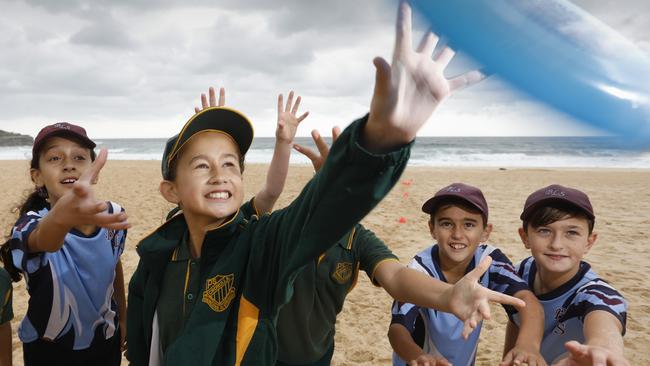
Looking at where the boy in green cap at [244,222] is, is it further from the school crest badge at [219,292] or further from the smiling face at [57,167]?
the smiling face at [57,167]

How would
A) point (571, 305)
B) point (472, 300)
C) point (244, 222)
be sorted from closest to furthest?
point (472, 300) → point (244, 222) → point (571, 305)

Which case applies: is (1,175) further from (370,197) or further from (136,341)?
(370,197)

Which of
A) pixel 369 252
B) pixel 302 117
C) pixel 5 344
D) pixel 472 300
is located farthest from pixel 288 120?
pixel 5 344

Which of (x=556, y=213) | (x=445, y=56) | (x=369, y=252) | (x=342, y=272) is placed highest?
(x=445, y=56)

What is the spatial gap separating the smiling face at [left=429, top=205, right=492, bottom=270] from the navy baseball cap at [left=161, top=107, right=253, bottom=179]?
1.32 metres

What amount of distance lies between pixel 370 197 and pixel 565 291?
5.42 ft

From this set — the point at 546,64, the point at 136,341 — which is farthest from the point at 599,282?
the point at 136,341

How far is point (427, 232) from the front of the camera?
8.12m

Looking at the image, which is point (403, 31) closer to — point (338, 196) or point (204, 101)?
point (338, 196)

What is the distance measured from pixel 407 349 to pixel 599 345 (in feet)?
2.60

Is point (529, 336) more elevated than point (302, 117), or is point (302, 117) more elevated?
point (302, 117)

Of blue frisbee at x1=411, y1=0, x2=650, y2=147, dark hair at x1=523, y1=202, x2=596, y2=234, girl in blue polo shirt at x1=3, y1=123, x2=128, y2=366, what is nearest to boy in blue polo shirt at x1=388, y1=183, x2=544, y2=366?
dark hair at x1=523, y1=202, x2=596, y2=234

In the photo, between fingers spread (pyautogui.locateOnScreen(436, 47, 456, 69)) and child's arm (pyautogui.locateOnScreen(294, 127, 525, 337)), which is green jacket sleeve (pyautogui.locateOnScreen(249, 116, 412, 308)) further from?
child's arm (pyautogui.locateOnScreen(294, 127, 525, 337))

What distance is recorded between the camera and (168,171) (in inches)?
63.4
